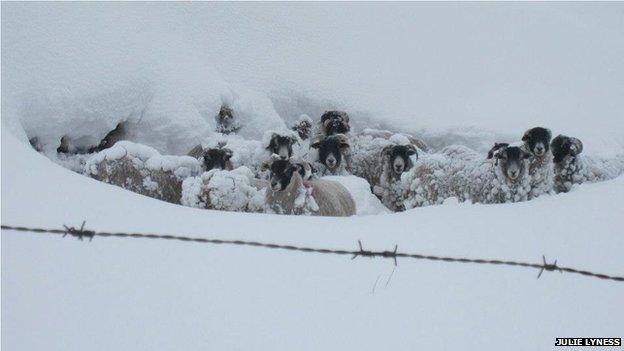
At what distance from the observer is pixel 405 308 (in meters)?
2.24

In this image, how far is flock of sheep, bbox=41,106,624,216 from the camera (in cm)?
547

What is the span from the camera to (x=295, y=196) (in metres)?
5.42

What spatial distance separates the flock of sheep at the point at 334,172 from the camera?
5.47m

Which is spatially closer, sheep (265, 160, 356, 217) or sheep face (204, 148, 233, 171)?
sheep (265, 160, 356, 217)

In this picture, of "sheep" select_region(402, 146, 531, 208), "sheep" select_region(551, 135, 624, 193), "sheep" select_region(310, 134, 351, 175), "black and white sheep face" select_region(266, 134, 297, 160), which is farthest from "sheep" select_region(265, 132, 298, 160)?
"sheep" select_region(551, 135, 624, 193)

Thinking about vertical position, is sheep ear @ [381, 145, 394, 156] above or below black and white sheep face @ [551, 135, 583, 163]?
below

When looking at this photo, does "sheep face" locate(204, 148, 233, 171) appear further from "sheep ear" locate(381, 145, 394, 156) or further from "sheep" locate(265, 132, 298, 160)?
"sheep ear" locate(381, 145, 394, 156)

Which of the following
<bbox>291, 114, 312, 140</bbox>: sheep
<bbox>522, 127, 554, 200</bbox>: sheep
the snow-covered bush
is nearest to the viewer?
the snow-covered bush

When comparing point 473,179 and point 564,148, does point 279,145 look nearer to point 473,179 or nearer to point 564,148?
point 473,179

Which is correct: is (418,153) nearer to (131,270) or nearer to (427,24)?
(427,24)

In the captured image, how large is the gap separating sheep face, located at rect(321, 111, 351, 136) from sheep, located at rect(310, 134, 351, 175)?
2.53ft

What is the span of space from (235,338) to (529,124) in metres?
7.44

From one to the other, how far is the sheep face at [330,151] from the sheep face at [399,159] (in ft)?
1.80

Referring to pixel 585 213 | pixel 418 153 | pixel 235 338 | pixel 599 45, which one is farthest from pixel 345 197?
pixel 599 45
